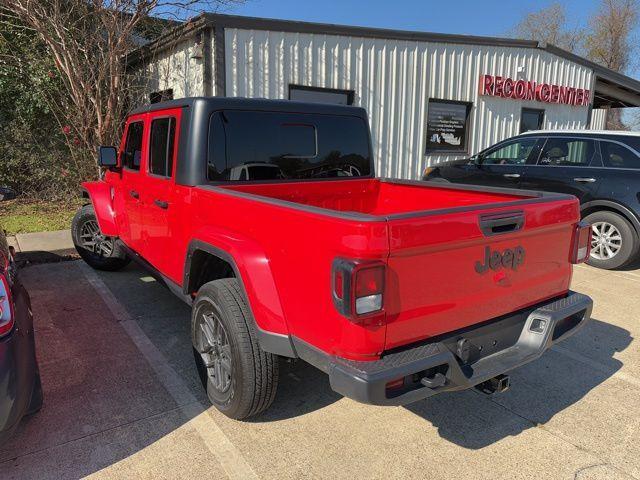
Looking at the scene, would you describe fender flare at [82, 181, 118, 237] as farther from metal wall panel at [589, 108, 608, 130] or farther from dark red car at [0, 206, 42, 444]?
metal wall panel at [589, 108, 608, 130]

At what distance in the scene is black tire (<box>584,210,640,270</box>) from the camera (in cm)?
621

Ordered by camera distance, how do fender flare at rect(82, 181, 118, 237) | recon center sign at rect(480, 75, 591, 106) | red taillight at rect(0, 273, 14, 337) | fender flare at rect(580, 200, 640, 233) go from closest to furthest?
red taillight at rect(0, 273, 14, 337), fender flare at rect(82, 181, 118, 237), fender flare at rect(580, 200, 640, 233), recon center sign at rect(480, 75, 591, 106)

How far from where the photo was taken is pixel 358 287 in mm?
2041

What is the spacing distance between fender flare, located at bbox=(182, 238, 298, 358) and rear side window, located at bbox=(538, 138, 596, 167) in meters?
5.66

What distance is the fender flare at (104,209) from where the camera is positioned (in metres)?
5.11

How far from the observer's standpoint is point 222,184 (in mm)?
3396

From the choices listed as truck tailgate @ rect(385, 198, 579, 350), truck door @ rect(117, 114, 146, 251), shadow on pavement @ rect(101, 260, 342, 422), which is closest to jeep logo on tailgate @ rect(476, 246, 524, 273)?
truck tailgate @ rect(385, 198, 579, 350)

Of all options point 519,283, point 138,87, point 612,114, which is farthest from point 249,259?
point 612,114

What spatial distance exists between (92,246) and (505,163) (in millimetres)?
5905

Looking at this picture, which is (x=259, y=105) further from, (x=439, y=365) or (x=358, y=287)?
(x=439, y=365)

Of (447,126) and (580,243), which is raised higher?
(447,126)

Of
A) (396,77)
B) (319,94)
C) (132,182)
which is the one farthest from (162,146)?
(396,77)

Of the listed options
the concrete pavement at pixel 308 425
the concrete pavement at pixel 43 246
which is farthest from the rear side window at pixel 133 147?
the concrete pavement at pixel 43 246

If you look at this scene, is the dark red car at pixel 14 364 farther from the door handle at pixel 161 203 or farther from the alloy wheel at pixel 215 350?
the door handle at pixel 161 203
